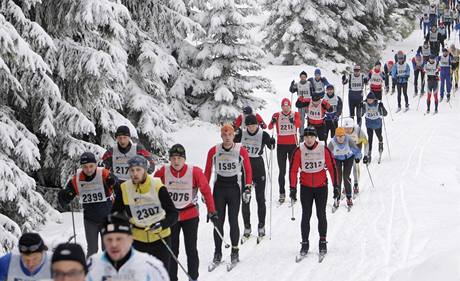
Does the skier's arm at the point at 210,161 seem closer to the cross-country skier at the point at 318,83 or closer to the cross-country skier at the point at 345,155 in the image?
the cross-country skier at the point at 345,155

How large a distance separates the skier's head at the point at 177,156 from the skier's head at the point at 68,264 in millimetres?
4007

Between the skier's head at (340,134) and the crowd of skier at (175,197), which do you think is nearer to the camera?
the crowd of skier at (175,197)

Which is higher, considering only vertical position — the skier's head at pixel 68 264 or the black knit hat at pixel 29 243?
the skier's head at pixel 68 264

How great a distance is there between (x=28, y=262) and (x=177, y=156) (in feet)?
9.70

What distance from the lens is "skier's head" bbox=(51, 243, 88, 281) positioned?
432 centimetres

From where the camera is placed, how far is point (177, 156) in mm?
8430

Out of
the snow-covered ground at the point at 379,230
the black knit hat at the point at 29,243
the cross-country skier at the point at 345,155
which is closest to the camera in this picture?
the black knit hat at the point at 29,243

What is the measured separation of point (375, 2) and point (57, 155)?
23.6 meters

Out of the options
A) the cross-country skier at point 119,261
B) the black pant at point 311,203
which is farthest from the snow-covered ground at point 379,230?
the cross-country skier at point 119,261

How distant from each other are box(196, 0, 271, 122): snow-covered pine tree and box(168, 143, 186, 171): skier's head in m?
10.3

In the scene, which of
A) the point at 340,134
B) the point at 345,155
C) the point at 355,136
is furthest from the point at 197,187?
the point at 355,136

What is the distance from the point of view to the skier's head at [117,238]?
4.95 meters

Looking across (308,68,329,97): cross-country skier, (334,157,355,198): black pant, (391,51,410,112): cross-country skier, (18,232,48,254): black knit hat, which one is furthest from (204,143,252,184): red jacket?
(391,51,410,112): cross-country skier

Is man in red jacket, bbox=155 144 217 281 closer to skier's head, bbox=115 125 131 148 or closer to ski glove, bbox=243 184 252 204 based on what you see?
ski glove, bbox=243 184 252 204
